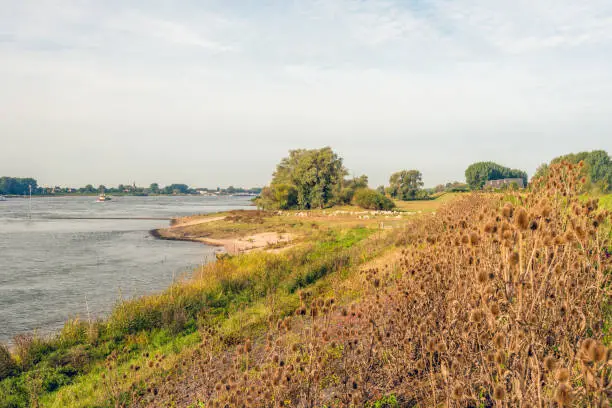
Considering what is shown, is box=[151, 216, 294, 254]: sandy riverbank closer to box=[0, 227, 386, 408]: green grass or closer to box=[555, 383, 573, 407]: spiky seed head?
box=[0, 227, 386, 408]: green grass

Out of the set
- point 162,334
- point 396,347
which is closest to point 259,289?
point 162,334

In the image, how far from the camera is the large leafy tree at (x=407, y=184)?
9325 cm

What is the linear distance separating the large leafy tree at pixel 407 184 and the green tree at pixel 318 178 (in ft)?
113

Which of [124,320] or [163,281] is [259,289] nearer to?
[124,320]

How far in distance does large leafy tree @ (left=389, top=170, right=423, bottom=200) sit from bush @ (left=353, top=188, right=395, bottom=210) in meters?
37.0

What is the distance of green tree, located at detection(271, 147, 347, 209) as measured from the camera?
60.6m

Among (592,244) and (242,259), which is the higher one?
(592,244)

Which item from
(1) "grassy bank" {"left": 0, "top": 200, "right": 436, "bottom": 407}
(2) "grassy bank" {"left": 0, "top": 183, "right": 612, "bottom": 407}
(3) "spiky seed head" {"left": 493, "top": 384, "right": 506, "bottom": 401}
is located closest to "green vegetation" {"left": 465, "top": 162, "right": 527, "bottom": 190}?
(2) "grassy bank" {"left": 0, "top": 183, "right": 612, "bottom": 407}

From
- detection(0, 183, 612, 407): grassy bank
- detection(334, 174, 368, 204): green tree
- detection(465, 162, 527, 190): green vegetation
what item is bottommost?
detection(0, 183, 612, 407): grassy bank

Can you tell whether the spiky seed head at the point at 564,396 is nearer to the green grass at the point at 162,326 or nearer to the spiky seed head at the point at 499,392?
the spiky seed head at the point at 499,392

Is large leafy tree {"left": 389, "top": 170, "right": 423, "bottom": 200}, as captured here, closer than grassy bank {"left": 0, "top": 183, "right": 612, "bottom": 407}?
No

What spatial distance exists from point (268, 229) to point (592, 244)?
36031 millimetres

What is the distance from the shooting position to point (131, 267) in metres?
25.0

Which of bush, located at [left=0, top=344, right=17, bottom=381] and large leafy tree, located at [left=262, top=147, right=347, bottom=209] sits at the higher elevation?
large leafy tree, located at [left=262, top=147, right=347, bottom=209]
